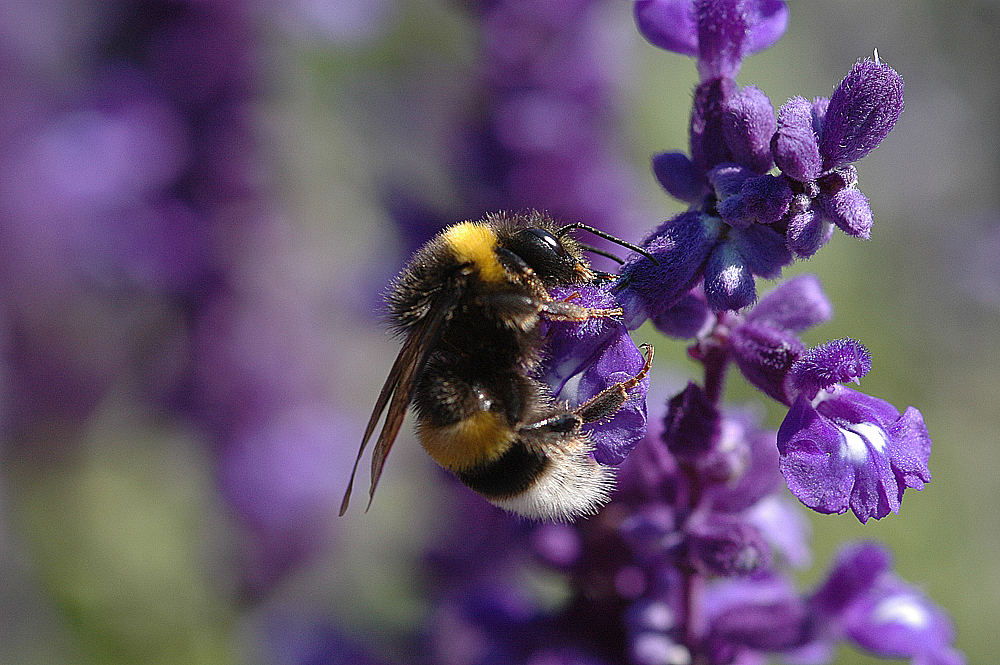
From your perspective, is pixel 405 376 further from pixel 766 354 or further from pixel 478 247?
pixel 766 354

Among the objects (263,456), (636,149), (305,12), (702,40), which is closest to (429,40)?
(636,149)

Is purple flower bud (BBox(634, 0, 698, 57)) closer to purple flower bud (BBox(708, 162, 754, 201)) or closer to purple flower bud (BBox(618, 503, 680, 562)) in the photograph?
purple flower bud (BBox(708, 162, 754, 201))

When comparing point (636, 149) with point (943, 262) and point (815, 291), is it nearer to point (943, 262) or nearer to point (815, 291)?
point (943, 262)

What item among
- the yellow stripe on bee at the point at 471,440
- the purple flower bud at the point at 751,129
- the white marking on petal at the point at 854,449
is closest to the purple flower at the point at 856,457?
the white marking on petal at the point at 854,449

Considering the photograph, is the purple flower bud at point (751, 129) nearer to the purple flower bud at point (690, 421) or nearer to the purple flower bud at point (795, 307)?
the purple flower bud at point (795, 307)

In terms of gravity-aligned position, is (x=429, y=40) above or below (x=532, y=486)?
above

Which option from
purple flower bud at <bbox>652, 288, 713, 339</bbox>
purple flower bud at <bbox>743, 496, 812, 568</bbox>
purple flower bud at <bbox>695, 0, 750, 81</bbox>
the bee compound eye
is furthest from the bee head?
purple flower bud at <bbox>743, 496, 812, 568</bbox>
